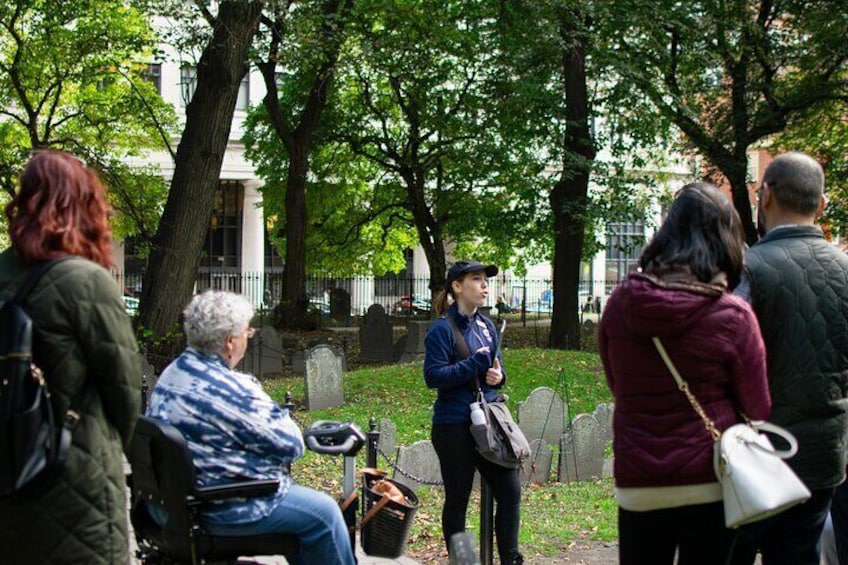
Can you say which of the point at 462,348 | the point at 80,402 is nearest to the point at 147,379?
the point at 462,348

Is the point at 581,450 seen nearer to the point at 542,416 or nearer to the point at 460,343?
the point at 542,416

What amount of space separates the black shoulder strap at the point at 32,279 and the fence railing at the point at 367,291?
31.1 metres

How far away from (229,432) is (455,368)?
207 centimetres

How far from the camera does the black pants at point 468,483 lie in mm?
5914

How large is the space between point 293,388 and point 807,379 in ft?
44.6

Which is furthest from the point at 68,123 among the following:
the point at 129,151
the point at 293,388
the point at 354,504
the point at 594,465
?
the point at 354,504

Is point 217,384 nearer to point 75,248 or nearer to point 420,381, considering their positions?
point 75,248

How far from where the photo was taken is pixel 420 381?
55.0 ft

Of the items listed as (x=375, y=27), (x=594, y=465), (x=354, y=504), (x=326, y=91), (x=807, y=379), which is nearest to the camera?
(x=807, y=379)

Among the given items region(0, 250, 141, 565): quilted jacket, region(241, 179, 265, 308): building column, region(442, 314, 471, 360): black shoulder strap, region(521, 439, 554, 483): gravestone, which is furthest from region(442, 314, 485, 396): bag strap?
region(241, 179, 265, 308): building column

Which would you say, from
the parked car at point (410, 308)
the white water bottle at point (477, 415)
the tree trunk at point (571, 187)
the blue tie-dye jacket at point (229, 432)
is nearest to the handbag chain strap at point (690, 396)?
the blue tie-dye jacket at point (229, 432)

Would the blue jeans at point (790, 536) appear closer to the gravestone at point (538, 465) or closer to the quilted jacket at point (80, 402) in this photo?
the quilted jacket at point (80, 402)

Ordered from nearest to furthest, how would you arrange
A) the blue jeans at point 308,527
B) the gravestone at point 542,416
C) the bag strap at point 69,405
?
the bag strap at point 69,405 → the blue jeans at point 308,527 → the gravestone at point 542,416

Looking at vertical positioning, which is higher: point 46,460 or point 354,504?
point 46,460
